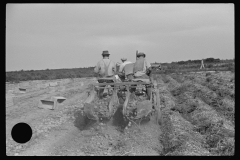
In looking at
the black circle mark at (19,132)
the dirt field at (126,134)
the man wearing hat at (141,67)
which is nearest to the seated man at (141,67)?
the man wearing hat at (141,67)

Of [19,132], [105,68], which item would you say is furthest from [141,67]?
[19,132]

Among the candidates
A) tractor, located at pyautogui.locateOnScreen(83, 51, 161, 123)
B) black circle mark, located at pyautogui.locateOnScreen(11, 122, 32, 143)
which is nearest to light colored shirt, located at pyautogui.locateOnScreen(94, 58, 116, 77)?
tractor, located at pyautogui.locateOnScreen(83, 51, 161, 123)

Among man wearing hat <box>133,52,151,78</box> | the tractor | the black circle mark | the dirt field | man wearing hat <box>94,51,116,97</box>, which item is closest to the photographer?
the black circle mark

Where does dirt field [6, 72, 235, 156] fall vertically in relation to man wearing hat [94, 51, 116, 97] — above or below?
below

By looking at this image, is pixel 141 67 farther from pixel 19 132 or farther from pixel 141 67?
pixel 19 132

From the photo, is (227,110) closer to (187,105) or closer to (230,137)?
(187,105)

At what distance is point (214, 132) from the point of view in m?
6.90

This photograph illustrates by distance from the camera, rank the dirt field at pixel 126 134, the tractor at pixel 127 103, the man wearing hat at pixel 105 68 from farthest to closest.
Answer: the man wearing hat at pixel 105 68, the tractor at pixel 127 103, the dirt field at pixel 126 134

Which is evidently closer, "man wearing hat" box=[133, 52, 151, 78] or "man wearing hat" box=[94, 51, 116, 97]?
"man wearing hat" box=[133, 52, 151, 78]

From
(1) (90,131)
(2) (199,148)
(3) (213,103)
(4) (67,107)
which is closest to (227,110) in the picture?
(3) (213,103)

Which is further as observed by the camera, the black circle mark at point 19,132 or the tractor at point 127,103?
the tractor at point 127,103

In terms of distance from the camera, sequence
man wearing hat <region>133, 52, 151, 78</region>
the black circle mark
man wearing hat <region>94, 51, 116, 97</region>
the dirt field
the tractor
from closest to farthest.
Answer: the black circle mark → the dirt field → the tractor → man wearing hat <region>133, 52, 151, 78</region> → man wearing hat <region>94, 51, 116, 97</region>

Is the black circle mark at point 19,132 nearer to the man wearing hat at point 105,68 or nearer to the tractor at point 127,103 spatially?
the tractor at point 127,103

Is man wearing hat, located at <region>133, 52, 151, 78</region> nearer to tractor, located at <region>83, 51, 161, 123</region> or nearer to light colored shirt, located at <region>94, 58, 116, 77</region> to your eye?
tractor, located at <region>83, 51, 161, 123</region>
